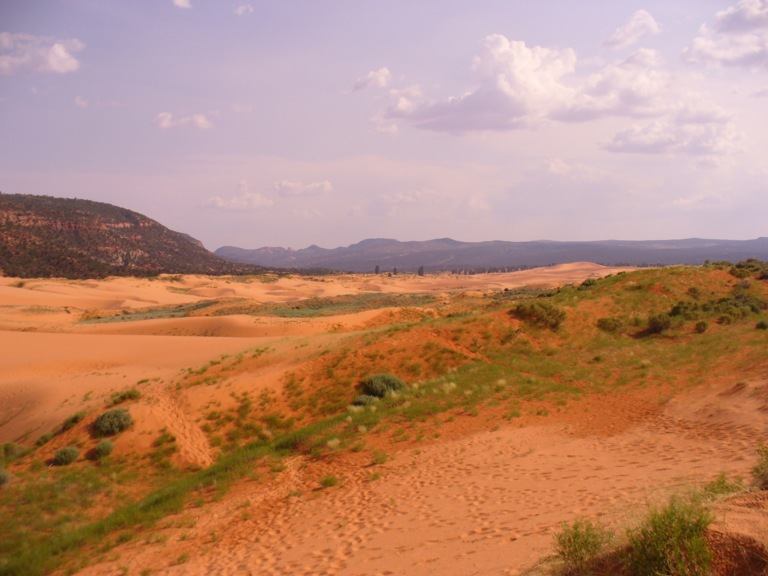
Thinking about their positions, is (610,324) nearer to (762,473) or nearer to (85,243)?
(762,473)

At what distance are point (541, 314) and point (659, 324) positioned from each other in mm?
4412

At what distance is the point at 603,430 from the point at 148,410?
43.0 ft

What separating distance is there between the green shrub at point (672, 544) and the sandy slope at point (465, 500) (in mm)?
1448

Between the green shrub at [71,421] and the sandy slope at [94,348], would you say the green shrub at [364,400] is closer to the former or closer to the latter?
the sandy slope at [94,348]

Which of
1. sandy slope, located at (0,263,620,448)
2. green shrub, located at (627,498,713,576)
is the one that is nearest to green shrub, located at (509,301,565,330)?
sandy slope, located at (0,263,620,448)

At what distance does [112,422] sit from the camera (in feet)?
55.1

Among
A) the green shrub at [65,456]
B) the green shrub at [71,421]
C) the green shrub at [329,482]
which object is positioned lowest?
the green shrub at [65,456]

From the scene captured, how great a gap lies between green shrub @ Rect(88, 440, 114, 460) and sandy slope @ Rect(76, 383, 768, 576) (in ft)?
20.8

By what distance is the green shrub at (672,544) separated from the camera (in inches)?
179

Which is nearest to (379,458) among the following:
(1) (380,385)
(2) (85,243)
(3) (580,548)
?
(1) (380,385)

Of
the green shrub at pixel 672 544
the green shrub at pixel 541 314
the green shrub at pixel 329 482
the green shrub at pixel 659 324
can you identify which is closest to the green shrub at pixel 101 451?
the green shrub at pixel 329 482

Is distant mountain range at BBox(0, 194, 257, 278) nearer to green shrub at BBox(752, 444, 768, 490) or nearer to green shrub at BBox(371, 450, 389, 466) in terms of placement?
green shrub at BBox(371, 450, 389, 466)

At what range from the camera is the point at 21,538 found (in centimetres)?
1172

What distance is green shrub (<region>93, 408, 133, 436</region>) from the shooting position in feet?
54.7
